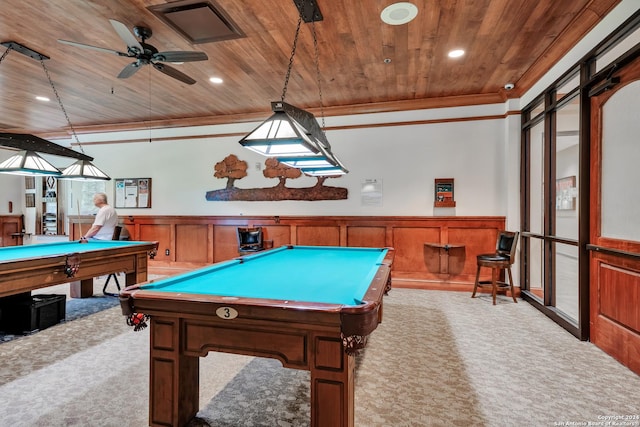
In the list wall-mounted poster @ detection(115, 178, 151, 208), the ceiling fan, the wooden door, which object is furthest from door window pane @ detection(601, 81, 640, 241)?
wall-mounted poster @ detection(115, 178, 151, 208)

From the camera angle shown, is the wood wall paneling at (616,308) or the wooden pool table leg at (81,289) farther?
the wooden pool table leg at (81,289)

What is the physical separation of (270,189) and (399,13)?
12.0ft

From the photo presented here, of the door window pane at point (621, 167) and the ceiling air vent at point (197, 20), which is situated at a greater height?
the ceiling air vent at point (197, 20)

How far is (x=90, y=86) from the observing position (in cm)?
460

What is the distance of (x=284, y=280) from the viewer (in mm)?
2223

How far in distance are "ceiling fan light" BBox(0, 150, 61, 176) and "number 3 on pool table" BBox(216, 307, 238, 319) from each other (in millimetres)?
4059

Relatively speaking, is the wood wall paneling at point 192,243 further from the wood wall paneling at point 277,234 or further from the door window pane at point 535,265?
the door window pane at point 535,265

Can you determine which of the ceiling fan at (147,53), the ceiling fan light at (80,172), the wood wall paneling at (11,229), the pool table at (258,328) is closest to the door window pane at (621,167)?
the pool table at (258,328)

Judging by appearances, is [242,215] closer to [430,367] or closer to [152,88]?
[152,88]

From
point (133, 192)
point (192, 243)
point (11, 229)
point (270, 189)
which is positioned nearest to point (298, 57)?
point (270, 189)

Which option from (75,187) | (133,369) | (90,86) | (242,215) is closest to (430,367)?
(133,369)

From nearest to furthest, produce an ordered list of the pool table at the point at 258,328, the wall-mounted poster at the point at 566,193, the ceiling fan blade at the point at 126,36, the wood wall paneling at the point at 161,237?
1. the pool table at the point at 258,328
2. the ceiling fan blade at the point at 126,36
3. the wall-mounted poster at the point at 566,193
4. the wood wall paneling at the point at 161,237

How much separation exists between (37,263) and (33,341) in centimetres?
74

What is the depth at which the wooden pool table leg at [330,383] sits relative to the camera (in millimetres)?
1543
